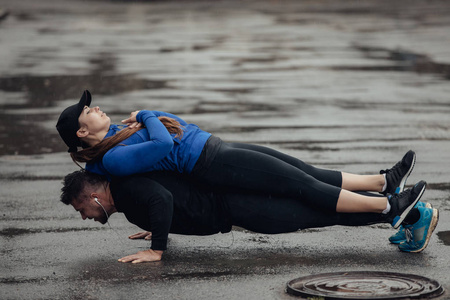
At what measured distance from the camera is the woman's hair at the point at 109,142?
564 centimetres

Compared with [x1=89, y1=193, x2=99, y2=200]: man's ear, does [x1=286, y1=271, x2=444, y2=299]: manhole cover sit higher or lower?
lower

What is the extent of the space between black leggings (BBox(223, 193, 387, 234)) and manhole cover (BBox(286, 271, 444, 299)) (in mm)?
596

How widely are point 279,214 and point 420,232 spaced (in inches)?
37.1

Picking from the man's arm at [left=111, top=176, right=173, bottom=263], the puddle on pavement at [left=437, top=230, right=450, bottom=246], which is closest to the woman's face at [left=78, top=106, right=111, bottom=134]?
the man's arm at [left=111, top=176, right=173, bottom=263]

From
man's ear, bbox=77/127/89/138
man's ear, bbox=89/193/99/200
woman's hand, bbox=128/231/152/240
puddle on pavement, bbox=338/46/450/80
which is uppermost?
man's ear, bbox=77/127/89/138

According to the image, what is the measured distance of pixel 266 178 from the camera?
18.6 feet

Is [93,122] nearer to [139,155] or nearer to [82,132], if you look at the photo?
[82,132]

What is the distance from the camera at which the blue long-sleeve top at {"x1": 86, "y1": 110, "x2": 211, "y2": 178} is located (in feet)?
18.2

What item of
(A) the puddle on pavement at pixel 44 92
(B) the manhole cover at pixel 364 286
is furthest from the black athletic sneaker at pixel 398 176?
(A) the puddle on pavement at pixel 44 92

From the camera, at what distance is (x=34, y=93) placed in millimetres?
14719

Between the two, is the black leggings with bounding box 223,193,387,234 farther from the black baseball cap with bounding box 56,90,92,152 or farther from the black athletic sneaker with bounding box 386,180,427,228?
the black baseball cap with bounding box 56,90,92,152

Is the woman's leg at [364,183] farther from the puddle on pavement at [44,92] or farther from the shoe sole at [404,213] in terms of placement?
the puddle on pavement at [44,92]

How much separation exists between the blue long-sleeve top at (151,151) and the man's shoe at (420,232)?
1.51 metres

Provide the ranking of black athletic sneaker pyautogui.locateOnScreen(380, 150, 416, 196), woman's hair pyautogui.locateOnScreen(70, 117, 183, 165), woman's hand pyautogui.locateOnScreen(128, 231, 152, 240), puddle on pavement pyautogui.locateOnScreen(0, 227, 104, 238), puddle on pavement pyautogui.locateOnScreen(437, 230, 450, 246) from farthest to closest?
puddle on pavement pyautogui.locateOnScreen(0, 227, 104, 238), woman's hand pyautogui.locateOnScreen(128, 231, 152, 240), black athletic sneaker pyautogui.locateOnScreen(380, 150, 416, 196), puddle on pavement pyautogui.locateOnScreen(437, 230, 450, 246), woman's hair pyautogui.locateOnScreen(70, 117, 183, 165)
